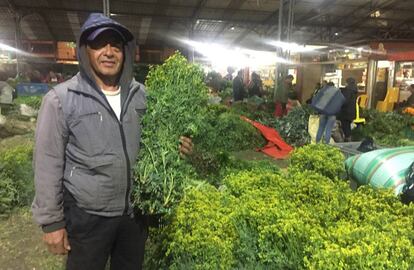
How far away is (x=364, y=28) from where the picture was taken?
21797 millimetres

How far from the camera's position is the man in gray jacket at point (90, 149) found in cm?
180

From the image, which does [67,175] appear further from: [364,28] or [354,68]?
[364,28]

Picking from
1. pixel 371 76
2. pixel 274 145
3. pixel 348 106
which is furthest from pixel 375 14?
pixel 274 145

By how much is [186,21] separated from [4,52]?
11351 millimetres

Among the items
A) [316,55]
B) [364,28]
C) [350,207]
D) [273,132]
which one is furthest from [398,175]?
[364,28]

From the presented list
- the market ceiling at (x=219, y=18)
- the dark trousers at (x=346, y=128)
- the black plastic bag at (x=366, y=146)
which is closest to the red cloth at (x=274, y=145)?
the dark trousers at (x=346, y=128)

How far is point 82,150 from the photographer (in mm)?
1847

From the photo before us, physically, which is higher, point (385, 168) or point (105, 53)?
point (105, 53)

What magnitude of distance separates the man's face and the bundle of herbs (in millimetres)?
323

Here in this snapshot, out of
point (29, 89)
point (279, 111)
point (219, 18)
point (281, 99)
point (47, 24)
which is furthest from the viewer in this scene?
point (47, 24)

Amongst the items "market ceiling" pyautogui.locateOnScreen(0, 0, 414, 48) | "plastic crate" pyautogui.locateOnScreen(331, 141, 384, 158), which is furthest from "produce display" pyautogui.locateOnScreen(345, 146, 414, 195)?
"market ceiling" pyautogui.locateOnScreen(0, 0, 414, 48)

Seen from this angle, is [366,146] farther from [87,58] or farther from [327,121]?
[327,121]

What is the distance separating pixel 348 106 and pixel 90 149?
24.9 feet

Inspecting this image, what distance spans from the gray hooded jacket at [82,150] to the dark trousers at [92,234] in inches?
2.2
